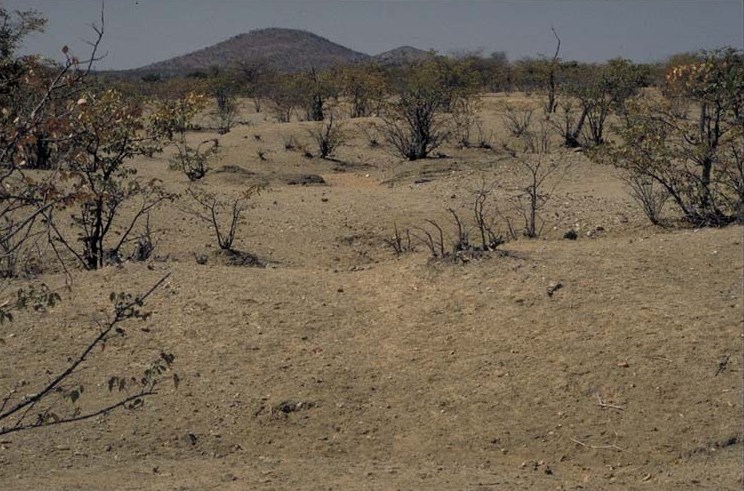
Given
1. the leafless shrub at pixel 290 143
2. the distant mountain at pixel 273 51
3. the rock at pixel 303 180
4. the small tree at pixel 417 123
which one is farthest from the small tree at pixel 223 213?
the distant mountain at pixel 273 51

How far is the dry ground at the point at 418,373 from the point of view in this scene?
431 cm


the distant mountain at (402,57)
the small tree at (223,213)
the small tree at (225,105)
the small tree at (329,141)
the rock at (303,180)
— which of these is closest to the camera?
the small tree at (223,213)

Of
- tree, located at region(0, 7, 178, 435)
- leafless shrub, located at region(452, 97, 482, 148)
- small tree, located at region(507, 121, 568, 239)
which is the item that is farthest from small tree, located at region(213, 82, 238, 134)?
tree, located at region(0, 7, 178, 435)

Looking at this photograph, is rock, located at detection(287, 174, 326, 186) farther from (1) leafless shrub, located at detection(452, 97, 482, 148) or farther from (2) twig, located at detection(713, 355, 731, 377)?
(2) twig, located at detection(713, 355, 731, 377)

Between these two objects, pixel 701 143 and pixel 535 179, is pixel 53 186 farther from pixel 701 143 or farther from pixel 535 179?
pixel 701 143

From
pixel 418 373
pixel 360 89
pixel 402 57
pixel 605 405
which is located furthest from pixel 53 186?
pixel 402 57

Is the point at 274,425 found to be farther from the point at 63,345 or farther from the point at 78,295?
the point at 78,295

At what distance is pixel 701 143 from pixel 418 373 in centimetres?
451

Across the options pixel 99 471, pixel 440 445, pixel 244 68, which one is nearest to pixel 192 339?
pixel 99 471

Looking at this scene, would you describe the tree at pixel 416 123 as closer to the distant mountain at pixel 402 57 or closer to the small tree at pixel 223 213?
the small tree at pixel 223 213

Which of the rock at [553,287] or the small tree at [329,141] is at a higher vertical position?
the small tree at [329,141]

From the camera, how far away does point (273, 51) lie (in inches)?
3519

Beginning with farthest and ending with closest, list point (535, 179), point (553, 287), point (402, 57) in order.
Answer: point (402, 57)
point (535, 179)
point (553, 287)

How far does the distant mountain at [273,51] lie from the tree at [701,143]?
73.1m
